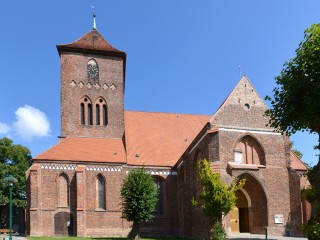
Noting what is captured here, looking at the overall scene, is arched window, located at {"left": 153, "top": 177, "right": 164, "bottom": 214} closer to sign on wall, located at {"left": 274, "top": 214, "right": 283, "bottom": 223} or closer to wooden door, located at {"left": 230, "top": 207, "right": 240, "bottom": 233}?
wooden door, located at {"left": 230, "top": 207, "right": 240, "bottom": 233}

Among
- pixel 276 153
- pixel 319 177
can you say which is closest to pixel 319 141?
pixel 319 177

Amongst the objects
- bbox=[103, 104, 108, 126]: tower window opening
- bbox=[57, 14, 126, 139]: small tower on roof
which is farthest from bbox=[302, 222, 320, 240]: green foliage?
bbox=[103, 104, 108, 126]: tower window opening

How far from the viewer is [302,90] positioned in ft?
56.6

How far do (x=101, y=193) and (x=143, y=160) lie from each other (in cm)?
466

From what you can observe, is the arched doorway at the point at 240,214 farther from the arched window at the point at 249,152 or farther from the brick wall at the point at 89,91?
the brick wall at the point at 89,91

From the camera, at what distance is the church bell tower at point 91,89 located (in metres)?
38.9

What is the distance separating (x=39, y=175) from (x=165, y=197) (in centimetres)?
1097

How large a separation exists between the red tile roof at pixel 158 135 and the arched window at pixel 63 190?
5705 mm

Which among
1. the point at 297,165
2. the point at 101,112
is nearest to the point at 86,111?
the point at 101,112

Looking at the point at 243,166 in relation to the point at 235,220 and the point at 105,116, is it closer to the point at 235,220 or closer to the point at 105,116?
the point at 235,220

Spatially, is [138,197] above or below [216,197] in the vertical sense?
below

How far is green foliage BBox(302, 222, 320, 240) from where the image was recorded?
1396cm

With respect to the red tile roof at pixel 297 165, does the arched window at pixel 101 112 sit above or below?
above

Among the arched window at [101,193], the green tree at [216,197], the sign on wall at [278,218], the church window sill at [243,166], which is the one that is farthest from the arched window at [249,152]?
the arched window at [101,193]
